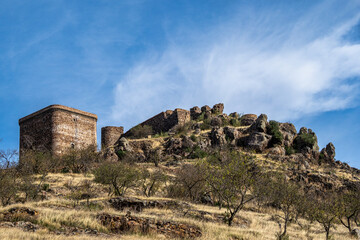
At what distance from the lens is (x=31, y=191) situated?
2325cm

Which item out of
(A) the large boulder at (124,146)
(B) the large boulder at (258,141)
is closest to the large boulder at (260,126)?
(B) the large boulder at (258,141)

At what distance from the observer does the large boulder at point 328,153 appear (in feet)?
152

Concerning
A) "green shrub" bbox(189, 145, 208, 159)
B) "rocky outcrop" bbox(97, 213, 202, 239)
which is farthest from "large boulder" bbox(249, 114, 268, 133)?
"rocky outcrop" bbox(97, 213, 202, 239)

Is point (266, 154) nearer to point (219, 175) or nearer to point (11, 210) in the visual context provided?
point (219, 175)

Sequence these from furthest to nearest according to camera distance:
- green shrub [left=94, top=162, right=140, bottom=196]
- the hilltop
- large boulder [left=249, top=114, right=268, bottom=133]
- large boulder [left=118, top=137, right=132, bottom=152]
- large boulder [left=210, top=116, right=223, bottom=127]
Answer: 1. large boulder [left=210, top=116, right=223, bottom=127]
2. large boulder [left=249, top=114, right=268, bottom=133]
3. large boulder [left=118, top=137, right=132, bottom=152]
4. green shrub [left=94, top=162, right=140, bottom=196]
5. the hilltop

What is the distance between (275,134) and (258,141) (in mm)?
2981

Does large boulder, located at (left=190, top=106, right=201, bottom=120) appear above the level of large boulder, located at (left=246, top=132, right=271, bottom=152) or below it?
above

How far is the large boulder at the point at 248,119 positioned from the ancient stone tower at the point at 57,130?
23.9m

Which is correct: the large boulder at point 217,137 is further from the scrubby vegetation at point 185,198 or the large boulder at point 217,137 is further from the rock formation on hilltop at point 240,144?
the scrubby vegetation at point 185,198

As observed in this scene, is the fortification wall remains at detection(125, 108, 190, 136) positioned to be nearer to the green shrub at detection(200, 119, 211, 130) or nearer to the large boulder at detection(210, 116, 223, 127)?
the green shrub at detection(200, 119, 211, 130)

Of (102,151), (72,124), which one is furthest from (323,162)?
(72,124)

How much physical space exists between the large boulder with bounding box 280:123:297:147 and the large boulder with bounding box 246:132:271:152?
3142 mm

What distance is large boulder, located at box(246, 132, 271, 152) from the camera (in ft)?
147

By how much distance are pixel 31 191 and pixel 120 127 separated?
32075 mm
